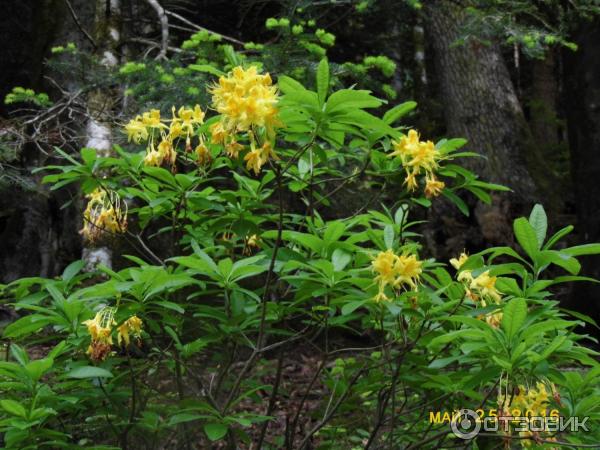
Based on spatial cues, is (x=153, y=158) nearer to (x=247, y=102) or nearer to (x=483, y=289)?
(x=247, y=102)

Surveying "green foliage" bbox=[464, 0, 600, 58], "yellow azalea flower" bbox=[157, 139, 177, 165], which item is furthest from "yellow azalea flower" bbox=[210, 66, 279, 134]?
"green foliage" bbox=[464, 0, 600, 58]

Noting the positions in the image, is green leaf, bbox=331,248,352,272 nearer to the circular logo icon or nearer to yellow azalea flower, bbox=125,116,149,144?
the circular logo icon

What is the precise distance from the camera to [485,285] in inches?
68.4

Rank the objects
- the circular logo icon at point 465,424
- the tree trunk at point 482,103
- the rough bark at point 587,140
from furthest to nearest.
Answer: the tree trunk at point 482,103 → the rough bark at point 587,140 → the circular logo icon at point 465,424

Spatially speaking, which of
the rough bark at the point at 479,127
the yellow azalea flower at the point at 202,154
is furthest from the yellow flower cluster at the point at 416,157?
the rough bark at the point at 479,127

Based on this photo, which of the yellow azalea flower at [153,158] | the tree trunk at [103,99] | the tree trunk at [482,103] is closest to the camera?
the yellow azalea flower at [153,158]

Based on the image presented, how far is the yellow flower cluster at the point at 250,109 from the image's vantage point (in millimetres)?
1528

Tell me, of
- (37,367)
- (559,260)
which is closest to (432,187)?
(559,260)

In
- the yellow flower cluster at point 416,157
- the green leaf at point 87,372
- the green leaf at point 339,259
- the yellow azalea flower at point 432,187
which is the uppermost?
the yellow flower cluster at point 416,157

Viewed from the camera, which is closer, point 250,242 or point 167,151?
point 167,151

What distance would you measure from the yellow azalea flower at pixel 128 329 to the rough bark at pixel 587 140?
157 inches

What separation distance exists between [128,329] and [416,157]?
0.92 metres

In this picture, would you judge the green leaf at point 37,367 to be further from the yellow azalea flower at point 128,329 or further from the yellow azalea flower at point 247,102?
the yellow azalea flower at point 247,102

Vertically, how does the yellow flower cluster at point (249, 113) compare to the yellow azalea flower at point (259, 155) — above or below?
above
